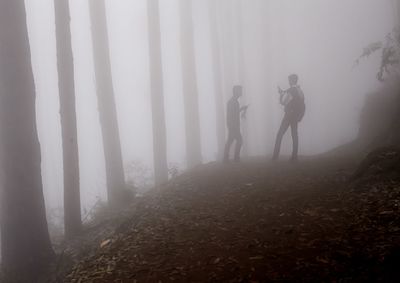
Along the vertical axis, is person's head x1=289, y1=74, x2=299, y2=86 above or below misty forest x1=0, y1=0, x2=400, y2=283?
above

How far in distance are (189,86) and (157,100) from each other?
4.73 metres

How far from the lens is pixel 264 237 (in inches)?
236

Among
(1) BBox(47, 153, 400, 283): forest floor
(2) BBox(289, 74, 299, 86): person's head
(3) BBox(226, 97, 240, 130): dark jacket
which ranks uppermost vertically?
(2) BBox(289, 74, 299, 86): person's head

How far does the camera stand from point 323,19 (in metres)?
66.4

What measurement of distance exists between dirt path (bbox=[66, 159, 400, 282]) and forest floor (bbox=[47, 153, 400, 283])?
0.01 metres

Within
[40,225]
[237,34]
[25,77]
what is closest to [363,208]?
[40,225]

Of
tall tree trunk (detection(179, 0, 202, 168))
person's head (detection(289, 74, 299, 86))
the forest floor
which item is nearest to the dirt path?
the forest floor

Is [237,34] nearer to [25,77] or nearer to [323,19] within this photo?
[25,77]

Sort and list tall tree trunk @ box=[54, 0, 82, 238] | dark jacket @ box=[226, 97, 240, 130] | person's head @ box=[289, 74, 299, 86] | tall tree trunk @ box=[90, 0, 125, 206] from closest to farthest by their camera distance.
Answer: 1. tall tree trunk @ box=[54, 0, 82, 238]
2. person's head @ box=[289, 74, 299, 86]
3. tall tree trunk @ box=[90, 0, 125, 206]
4. dark jacket @ box=[226, 97, 240, 130]

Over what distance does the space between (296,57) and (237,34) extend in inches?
1521

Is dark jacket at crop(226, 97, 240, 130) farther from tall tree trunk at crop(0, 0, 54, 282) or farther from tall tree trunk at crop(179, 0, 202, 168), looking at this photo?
tall tree trunk at crop(179, 0, 202, 168)

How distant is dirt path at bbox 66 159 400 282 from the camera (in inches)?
192

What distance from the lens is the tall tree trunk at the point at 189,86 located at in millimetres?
22188

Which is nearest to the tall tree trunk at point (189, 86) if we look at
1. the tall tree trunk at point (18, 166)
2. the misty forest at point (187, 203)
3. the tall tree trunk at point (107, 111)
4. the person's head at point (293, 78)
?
the misty forest at point (187, 203)
